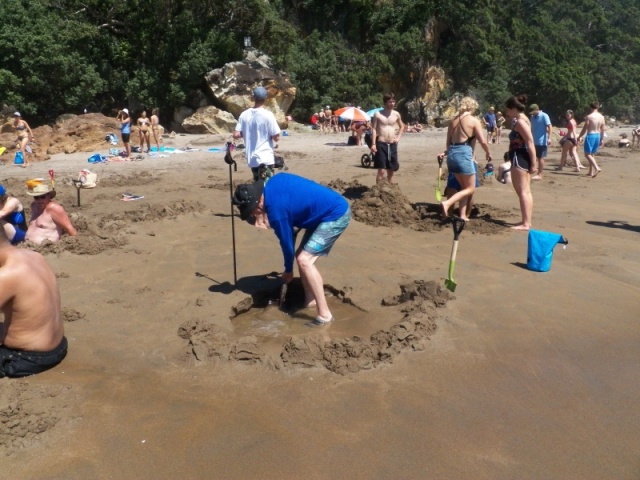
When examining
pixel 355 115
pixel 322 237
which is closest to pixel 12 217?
pixel 322 237

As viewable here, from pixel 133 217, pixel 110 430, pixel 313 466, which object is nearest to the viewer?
pixel 313 466

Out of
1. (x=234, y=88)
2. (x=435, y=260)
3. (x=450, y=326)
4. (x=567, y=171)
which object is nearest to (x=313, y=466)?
(x=450, y=326)

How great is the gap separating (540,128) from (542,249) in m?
6.74

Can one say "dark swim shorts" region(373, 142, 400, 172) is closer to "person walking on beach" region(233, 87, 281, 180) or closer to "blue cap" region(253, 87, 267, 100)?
"person walking on beach" region(233, 87, 281, 180)

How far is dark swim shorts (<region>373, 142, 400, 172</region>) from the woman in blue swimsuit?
506cm

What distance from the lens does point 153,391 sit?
379 centimetres

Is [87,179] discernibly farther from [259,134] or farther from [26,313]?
[26,313]

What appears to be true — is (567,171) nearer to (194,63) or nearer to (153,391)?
(153,391)

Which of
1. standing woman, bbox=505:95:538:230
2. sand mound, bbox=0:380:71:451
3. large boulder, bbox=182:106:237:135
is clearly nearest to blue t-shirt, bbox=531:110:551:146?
standing woman, bbox=505:95:538:230

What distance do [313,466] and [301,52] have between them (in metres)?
30.0

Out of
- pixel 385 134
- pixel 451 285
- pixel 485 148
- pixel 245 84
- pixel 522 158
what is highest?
pixel 245 84

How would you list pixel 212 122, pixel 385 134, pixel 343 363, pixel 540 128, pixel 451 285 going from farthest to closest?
pixel 212 122, pixel 540 128, pixel 385 134, pixel 451 285, pixel 343 363

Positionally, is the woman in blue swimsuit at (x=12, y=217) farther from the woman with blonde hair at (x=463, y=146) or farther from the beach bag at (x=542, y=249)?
the beach bag at (x=542, y=249)

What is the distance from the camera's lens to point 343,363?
4074 mm
